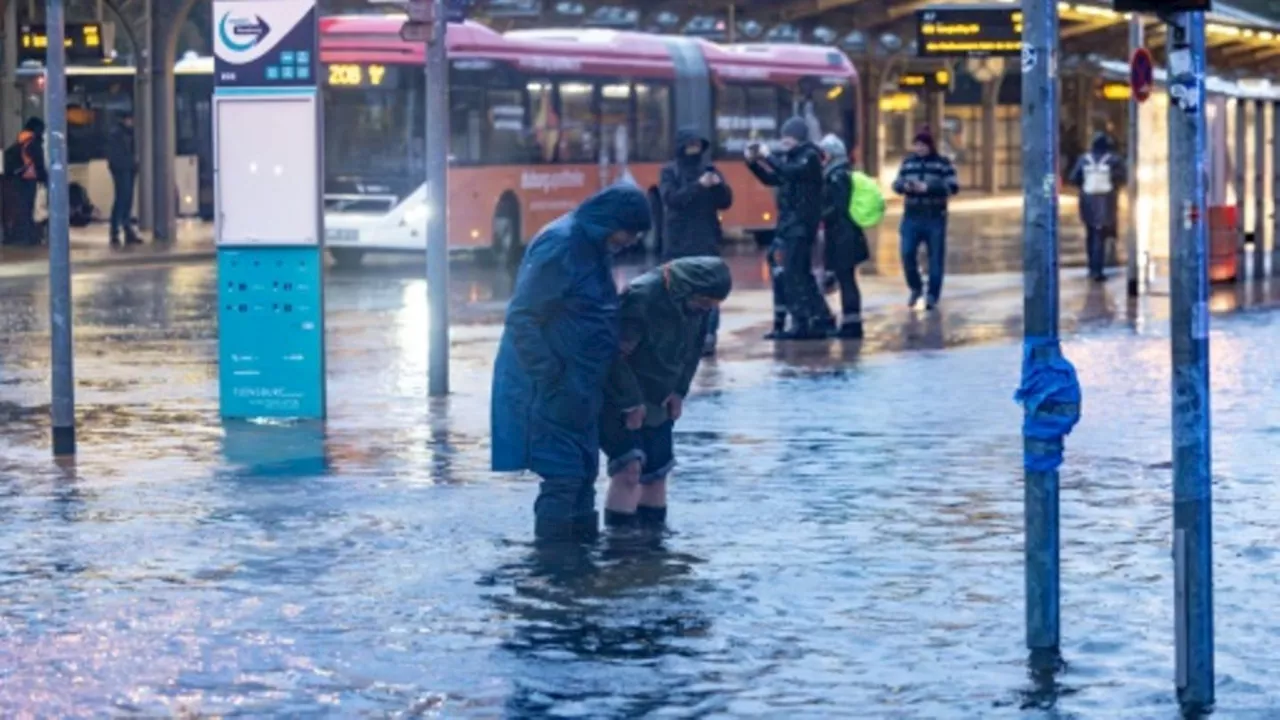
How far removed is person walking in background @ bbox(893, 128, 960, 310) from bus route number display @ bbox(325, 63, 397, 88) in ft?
35.1

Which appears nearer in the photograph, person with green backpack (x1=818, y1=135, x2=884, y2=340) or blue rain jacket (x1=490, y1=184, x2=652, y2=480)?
blue rain jacket (x1=490, y1=184, x2=652, y2=480)

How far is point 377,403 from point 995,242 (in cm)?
2587

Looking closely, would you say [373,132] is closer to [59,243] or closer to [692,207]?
[692,207]

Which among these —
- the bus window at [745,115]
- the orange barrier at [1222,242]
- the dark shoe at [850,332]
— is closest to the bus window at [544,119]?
the bus window at [745,115]

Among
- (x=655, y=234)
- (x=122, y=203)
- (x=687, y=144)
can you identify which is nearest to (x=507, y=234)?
(x=655, y=234)

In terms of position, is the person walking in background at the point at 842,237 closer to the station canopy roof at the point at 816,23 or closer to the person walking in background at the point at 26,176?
the station canopy roof at the point at 816,23

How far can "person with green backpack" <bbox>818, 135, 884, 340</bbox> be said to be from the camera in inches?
897

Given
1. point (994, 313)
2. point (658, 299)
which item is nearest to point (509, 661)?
point (658, 299)

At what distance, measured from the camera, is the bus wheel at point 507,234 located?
1433 inches

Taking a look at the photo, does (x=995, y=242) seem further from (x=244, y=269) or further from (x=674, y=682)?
(x=674, y=682)

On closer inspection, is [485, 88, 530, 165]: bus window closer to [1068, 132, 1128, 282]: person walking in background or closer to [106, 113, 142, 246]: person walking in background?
[106, 113, 142, 246]: person walking in background

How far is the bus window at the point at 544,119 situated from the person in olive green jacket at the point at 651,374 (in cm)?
2590

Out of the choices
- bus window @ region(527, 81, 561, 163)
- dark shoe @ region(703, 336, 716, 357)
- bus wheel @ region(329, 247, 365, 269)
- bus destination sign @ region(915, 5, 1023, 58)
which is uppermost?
bus destination sign @ region(915, 5, 1023, 58)

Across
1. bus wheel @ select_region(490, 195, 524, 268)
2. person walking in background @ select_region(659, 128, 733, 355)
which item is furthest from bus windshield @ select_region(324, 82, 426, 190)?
person walking in background @ select_region(659, 128, 733, 355)
